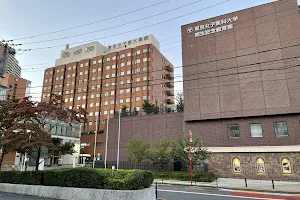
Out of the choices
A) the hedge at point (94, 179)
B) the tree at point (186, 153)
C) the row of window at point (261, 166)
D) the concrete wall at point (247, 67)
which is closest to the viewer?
the hedge at point (94, 179)

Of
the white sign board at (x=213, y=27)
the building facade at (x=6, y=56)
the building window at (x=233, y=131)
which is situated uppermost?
the white sign board at (x=213, y=27)

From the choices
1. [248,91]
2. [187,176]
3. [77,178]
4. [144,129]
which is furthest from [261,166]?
[77,178]

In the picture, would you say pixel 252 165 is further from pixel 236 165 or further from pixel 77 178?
pixel 77 178

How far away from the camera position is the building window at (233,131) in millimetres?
26938

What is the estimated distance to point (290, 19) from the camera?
26.0m

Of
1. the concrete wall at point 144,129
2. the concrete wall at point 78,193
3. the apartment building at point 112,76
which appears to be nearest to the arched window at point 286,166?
the concrete wall at point 144,129

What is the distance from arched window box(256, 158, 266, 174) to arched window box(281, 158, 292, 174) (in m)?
1.85

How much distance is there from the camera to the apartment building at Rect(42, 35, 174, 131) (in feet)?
229

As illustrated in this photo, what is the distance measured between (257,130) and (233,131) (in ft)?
8.69

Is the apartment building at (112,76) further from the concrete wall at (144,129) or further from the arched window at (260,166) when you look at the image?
the arched window at (260,166)

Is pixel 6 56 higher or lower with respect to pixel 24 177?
higher

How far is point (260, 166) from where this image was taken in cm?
2478

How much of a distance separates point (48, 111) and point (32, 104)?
1.26 m

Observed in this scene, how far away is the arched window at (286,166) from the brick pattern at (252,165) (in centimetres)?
27
